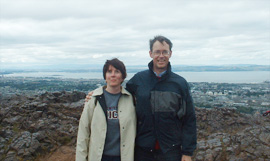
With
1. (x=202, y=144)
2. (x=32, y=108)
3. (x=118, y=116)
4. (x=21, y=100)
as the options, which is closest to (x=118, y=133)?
(x=118, y=116)

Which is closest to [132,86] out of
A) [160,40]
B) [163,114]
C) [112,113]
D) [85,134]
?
[112,113]

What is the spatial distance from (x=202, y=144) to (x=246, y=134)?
1.70m

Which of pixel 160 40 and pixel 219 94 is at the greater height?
pixel 160 40

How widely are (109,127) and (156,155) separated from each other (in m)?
0.90

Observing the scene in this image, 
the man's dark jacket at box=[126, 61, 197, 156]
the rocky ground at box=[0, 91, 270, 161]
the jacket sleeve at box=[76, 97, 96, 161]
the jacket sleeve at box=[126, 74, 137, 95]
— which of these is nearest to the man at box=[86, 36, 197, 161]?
the man's dark jacket at box=[126, 61, 197, 156]

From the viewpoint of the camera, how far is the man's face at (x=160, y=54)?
3846mm

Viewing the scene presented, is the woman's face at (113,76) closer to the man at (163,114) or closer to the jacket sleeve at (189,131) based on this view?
the man at (163,114)

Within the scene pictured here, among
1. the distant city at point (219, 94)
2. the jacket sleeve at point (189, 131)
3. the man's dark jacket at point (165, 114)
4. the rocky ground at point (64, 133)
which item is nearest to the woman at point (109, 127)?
the man's dark jacket at point (165, 114)

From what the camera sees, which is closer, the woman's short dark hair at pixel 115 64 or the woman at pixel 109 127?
the woman at pixel 109 127

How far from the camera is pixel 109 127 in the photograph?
12.5 ft

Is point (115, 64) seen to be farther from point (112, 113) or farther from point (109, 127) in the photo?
point (109, 127)

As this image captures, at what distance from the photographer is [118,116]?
383cm

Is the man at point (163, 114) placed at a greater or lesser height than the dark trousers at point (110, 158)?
greater

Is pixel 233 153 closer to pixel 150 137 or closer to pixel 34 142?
pixel 150 137
